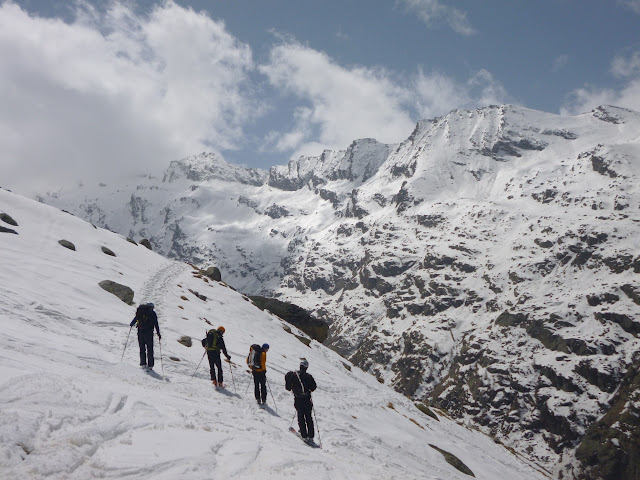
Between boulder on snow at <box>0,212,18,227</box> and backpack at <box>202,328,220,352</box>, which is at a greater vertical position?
boulder on snow at <box>0,212,18,227</box>

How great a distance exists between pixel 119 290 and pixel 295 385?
17.1 metres

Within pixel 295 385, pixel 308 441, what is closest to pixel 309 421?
pixel 308 441

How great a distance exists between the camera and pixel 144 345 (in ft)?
54.4

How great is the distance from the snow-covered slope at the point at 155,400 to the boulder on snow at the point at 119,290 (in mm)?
888

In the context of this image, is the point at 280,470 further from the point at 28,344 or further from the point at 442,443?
the point at 442,443

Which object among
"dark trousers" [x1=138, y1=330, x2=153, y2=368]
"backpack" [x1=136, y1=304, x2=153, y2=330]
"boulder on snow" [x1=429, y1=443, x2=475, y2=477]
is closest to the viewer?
"dark trousers" [x1=138, y1=330, x2=153, y2=368]

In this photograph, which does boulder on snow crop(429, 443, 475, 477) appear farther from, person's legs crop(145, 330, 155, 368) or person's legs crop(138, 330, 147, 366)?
person's legs crop(138, 330, 147, 366)

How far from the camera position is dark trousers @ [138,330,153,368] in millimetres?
16291

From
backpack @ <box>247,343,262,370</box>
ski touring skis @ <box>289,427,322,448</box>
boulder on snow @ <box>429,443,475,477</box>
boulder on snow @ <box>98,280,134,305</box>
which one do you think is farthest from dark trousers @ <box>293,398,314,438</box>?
boulder on snow @ <box>98,280,134,305</box>

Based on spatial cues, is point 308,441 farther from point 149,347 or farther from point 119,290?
point 119,290

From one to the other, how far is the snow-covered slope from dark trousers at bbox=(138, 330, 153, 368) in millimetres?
606

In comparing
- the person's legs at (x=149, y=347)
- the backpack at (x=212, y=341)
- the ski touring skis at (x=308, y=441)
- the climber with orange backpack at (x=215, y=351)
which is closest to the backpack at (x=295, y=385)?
the ski touring skis at (x=308, y=441)

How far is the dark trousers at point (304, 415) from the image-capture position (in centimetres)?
1355

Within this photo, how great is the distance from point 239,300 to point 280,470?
33.1 m
